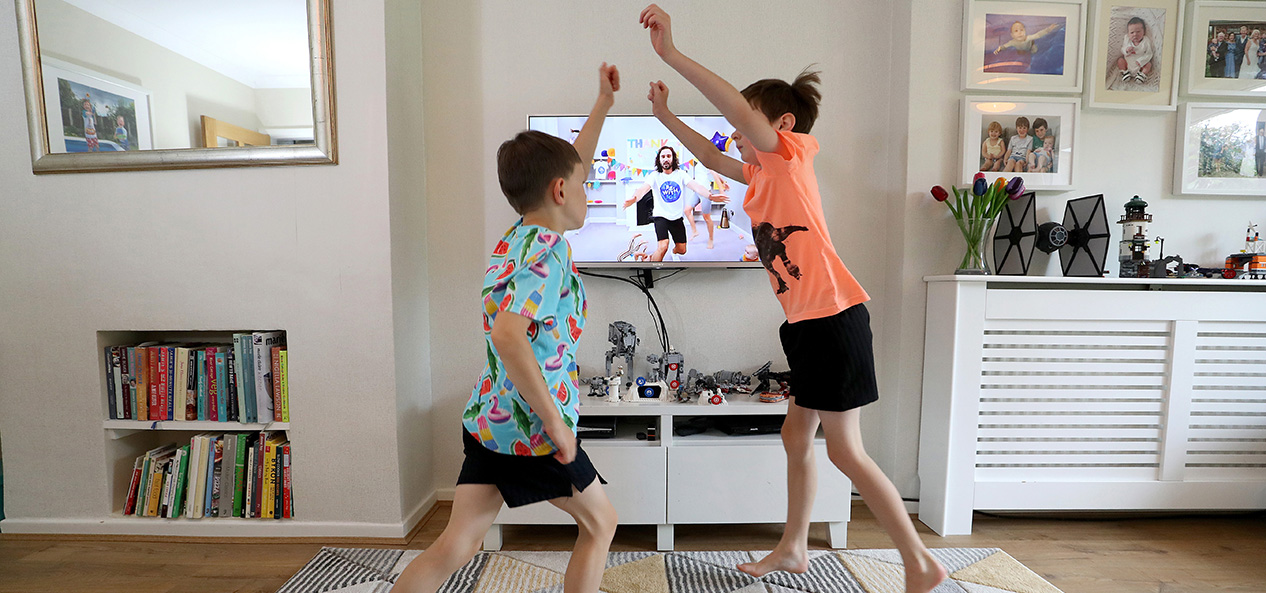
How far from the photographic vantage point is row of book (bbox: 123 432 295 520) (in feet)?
6.46

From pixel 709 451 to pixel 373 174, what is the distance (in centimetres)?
146

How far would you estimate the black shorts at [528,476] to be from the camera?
106 cm

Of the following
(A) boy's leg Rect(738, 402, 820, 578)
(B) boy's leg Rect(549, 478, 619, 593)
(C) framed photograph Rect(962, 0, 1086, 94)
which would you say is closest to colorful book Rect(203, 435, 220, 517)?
(B) boy's leg Rect(549, 478, 619, 593)

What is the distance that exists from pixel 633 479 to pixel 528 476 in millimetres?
874

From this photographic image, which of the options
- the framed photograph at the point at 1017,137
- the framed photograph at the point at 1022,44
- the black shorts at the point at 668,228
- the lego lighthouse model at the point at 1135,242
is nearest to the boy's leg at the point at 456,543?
the black shorts at the point at 668,228

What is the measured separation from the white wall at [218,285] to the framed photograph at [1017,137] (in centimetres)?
210

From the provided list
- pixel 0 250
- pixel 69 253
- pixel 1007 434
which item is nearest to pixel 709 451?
pixel 1007 434

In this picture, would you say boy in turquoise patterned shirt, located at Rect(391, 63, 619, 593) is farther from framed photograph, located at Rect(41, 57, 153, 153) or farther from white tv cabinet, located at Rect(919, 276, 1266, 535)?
framed photograph, located at Rect(41, 57, 153, 153)

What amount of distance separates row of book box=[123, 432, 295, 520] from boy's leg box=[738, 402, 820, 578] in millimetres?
1593

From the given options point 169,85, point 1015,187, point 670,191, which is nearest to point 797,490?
point 670,191

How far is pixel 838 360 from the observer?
4.45 ft

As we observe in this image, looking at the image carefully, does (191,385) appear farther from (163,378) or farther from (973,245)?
(973,245)

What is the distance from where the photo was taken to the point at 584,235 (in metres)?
2.09

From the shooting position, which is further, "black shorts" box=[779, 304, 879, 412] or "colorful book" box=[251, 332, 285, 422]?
"colorful book" box=[251, 332, 285, 422]
